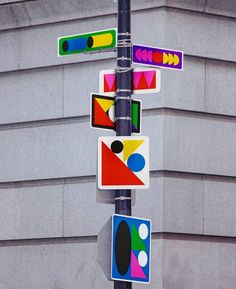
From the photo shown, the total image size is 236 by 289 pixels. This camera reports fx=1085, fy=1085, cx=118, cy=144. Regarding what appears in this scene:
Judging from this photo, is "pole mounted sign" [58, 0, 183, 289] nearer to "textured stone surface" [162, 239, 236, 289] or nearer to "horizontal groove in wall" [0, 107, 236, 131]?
"horizontal groove in wall" [0, 107, 236, 131]

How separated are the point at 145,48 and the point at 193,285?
192 inches

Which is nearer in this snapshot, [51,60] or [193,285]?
[193,285]

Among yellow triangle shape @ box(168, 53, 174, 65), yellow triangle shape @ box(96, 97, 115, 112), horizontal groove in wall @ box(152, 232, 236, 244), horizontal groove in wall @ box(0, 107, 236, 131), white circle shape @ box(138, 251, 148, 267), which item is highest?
yellow triangle shape @ box(168, 53, 174, 65)

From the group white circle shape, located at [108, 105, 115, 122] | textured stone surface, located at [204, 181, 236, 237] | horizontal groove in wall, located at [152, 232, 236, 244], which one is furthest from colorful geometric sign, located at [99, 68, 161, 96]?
textured stone surface, located at [204, 181, 236, 237]

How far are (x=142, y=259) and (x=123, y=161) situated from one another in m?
1.20

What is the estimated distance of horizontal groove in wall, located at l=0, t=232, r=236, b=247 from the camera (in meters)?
16.7

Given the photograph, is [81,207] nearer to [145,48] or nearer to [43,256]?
[43,256]

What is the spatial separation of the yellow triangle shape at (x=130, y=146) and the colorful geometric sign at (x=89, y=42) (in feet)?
4.14

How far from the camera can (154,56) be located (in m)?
13.4

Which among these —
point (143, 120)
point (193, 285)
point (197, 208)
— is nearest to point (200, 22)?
point (143, 120)

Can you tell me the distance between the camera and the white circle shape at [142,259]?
12.7m

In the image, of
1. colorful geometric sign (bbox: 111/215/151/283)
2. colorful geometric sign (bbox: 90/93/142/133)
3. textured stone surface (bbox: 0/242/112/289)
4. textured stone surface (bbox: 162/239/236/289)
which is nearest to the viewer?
colorful geometric sign (bbox: 111/215/151/283)

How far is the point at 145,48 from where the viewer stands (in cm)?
1336

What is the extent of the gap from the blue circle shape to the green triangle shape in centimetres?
74
